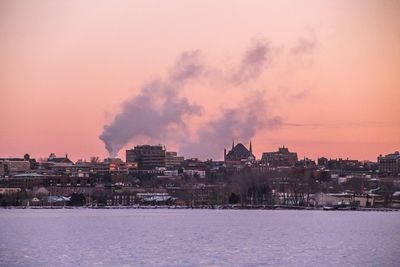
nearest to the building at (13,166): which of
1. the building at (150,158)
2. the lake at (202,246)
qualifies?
the building at (150,158)

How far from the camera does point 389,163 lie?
152500 mm

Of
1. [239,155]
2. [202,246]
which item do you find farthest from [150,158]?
[202,246]

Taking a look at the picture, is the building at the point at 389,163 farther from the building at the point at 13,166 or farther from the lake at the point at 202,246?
the lake at the point at 202,246

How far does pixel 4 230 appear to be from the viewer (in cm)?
5700

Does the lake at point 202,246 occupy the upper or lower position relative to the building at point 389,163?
lower

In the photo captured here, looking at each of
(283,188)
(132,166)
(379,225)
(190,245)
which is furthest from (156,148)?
(190,245)

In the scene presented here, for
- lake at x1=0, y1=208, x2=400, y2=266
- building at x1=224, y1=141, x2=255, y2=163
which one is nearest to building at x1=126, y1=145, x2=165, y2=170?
building at x1=224, y1=141, x2=255, y2=163

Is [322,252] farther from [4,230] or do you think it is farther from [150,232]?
[4,230]

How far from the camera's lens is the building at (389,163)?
149 metres

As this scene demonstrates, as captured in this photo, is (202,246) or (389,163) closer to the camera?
(202,246)

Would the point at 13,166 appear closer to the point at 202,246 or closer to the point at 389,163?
the point at 389,163

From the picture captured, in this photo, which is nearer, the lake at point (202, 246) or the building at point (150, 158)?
the lake at point (202, 246)

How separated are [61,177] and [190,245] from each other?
354 ft

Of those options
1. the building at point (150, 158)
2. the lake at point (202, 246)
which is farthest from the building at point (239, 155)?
the lake at point (202, 246)
